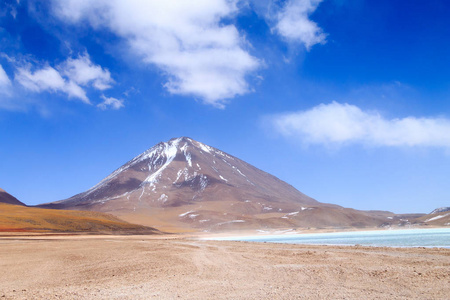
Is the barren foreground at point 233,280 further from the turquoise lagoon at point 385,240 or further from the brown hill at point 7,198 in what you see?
the brown hill at point 7,198

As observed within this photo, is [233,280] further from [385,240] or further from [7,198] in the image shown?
[7,198]

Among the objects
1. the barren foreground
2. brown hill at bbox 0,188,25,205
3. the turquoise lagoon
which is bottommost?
the barren foreground

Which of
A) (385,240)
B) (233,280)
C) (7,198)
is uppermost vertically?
(7,198)

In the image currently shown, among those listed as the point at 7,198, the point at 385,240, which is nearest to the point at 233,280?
the point at 385,240

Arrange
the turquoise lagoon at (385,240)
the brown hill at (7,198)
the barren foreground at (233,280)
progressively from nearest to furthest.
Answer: the barren foreground at (233,280)
the turquoise lagoon at (385,240)
the brown hill at (7,198)

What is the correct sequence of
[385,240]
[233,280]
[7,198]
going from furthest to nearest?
[7,198], [385,240], [233,280]

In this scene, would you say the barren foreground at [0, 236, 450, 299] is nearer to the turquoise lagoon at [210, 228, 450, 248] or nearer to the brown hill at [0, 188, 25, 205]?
the turquoise lagoon at [210, 228, 450, 248]

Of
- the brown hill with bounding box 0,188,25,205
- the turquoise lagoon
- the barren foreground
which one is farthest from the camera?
the brown hill with bounding box 0,188,25,205

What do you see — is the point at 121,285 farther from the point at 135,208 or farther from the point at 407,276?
the point at 135,208

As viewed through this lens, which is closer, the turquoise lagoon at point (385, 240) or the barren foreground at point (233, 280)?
the barren foreground at point (233, 280)

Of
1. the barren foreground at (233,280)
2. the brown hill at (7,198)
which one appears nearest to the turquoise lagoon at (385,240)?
the barren foreground at (233,280)

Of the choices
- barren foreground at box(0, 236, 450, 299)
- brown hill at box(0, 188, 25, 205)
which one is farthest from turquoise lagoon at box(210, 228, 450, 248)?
brown hill at box(0, 188, 25, 205)

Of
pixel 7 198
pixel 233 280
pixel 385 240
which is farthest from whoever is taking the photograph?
pixel 7 198

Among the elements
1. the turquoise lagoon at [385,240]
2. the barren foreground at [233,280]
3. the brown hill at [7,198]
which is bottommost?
the barren foreground at [233,280]
